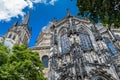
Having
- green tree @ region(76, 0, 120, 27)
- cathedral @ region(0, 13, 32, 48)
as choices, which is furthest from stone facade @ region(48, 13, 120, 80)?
cathedral @ region(0, 13, 32, 48)

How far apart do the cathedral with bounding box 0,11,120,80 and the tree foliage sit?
22.7 ft

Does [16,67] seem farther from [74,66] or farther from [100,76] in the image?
[100,76]

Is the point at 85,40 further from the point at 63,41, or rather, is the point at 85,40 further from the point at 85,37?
the point at 63,41

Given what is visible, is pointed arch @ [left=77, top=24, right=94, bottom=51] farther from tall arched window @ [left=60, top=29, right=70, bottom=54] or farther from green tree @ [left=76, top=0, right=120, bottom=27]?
green tree @ [left=76, top=0, right=120, bottom=27]

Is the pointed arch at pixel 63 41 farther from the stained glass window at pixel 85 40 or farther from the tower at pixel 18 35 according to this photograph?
the tower at pixel 18 35

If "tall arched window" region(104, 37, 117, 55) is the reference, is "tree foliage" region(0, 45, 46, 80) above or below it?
below

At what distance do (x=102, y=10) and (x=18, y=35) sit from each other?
3718 centimetres

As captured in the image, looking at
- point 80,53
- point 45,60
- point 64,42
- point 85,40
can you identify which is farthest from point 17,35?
point 80,53

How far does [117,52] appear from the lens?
21891 millimetres

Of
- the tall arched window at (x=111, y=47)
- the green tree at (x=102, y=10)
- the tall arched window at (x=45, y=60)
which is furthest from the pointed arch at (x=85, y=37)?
the green tree at (x=102, y=10)

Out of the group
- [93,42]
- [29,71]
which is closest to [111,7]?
[29,71]

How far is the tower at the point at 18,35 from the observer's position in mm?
38831

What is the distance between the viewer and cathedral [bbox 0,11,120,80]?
17188 mm

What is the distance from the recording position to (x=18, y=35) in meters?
41.6
